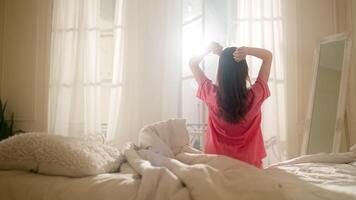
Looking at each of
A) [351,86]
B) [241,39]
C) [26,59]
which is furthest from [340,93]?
[26,59]

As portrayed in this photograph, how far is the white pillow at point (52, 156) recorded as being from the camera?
1.06 metres

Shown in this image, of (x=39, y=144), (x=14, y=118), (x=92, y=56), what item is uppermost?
(x=92, y=56)

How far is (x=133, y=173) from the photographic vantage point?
3.71 ft

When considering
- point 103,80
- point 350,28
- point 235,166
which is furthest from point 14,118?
point 350,28

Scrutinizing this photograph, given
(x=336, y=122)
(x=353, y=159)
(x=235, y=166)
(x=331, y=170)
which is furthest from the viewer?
(x=336, y=122)

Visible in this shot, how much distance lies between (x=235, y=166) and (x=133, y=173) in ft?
1.22

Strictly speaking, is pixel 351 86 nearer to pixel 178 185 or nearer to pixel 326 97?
pixel 326 97

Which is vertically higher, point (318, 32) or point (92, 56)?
point (318, 32)

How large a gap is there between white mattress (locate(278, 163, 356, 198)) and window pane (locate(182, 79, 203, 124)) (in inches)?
47.8

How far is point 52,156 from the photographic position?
1083mm

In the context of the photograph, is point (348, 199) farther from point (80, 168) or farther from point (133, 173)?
point (80, 168)

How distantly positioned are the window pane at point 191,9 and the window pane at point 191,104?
58 cm

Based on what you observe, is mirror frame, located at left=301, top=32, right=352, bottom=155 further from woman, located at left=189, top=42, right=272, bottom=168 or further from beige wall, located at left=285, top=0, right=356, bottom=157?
woman, located at left=189, top=42, right=272, bottom=168

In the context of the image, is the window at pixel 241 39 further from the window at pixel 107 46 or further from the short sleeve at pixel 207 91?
the short sleeve at pixel 207 91
